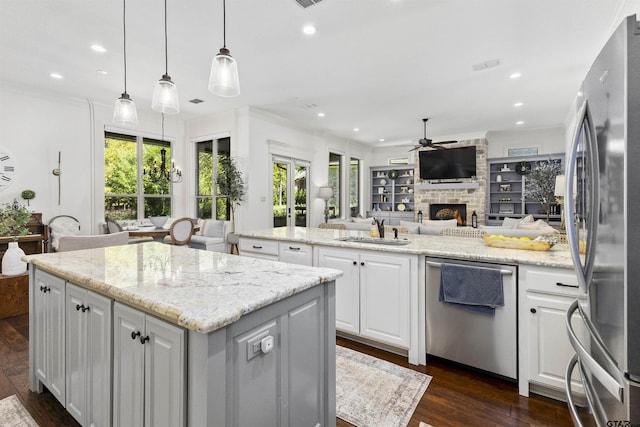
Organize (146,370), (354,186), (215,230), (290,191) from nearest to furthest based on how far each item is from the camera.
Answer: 1. (146,370)
2. (215,230)
3. (290,191)
4. (354,186)

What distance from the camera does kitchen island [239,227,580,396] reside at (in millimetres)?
1936

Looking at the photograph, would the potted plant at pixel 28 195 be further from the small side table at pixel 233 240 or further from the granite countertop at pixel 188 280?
the granite countertop at pixel 188 280

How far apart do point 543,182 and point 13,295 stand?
9.47m

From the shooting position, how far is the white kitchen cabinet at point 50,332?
1708mm

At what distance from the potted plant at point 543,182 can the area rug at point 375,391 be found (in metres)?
6.58

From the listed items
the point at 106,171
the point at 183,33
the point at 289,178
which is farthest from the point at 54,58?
the point at 289,178

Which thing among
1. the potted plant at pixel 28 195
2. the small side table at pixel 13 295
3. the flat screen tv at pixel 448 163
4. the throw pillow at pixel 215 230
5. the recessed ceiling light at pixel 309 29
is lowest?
the small side table at pixel 13 295

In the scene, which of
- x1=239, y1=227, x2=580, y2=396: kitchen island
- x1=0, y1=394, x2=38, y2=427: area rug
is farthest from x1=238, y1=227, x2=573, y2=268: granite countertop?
x1=0, y1=394, x2=38, y2=427: area rug

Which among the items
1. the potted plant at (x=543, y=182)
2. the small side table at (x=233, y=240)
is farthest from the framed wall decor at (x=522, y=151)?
the small side table at (x=233, y=240)

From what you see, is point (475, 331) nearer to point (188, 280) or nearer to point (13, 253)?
point (188, 280)

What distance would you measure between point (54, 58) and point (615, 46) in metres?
5.38

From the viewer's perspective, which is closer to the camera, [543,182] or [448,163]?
[543,182]

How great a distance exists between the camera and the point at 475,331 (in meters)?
2.24

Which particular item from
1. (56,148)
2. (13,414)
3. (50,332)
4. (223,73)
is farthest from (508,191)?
(56,148)
